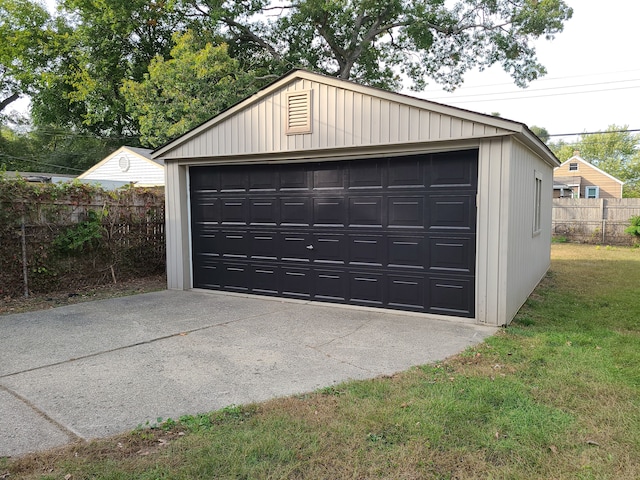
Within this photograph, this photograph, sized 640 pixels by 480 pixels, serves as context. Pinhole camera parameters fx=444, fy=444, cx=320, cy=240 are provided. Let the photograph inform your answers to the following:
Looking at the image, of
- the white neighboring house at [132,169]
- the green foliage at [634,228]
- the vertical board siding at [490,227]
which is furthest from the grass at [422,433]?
the white neighboring house at [132,169]

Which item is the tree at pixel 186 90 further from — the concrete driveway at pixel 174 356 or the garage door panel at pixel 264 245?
the concrete driveway at pixel 174 356

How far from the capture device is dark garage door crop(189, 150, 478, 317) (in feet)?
19.4

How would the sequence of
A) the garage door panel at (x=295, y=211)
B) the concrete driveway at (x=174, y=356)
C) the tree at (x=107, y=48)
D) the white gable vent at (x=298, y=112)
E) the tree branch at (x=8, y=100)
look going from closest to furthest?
the concrete driveway at (x=174, y=356)
the white gable vent at (x=298, y=112)
the garage door panel at (x=295, y=211)
the tree at (x=107, y=48)
the tree branch at (x=8, y=100)

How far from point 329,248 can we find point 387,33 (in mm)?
16982

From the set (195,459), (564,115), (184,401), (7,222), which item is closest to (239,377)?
(184,401)

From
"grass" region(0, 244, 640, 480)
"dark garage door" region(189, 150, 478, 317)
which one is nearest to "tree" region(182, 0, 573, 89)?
"dark garage door" region(189, 150, 478, 317)

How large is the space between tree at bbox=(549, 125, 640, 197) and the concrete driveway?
47.7m

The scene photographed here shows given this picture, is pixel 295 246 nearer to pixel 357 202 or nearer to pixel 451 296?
pixel 357 202

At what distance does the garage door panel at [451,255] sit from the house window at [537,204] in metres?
2.67

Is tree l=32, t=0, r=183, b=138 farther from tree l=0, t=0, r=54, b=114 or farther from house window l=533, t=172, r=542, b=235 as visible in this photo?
house window l=533, t=172, r=542, b=235

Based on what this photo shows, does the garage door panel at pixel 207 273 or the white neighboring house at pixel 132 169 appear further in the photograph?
the white neighboring house at pixel 132 169

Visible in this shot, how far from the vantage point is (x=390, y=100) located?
597 cm

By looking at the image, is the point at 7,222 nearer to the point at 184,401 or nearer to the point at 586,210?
the point at 184,401

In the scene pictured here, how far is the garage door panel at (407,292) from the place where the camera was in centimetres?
618
